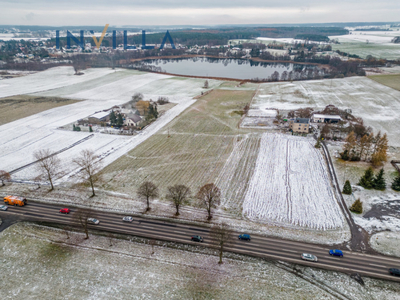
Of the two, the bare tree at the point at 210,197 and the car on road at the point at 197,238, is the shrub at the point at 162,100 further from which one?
the car on road at the point at 197,238

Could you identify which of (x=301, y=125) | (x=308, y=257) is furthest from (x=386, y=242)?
(x=301, y=125)

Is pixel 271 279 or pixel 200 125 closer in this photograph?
pixel 271 279

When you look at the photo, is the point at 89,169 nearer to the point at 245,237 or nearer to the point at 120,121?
the point at 120,121

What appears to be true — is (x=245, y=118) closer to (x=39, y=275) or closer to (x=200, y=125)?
(x=200, y=125)

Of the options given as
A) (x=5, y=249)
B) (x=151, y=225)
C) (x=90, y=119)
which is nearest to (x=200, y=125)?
(x=90, y=119)

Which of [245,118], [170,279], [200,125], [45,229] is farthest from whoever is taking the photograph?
[245,118]

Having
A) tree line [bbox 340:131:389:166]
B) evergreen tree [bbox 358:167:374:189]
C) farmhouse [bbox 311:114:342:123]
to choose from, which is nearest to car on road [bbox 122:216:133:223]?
evergreen tree [bbox 358:167:374:189]
